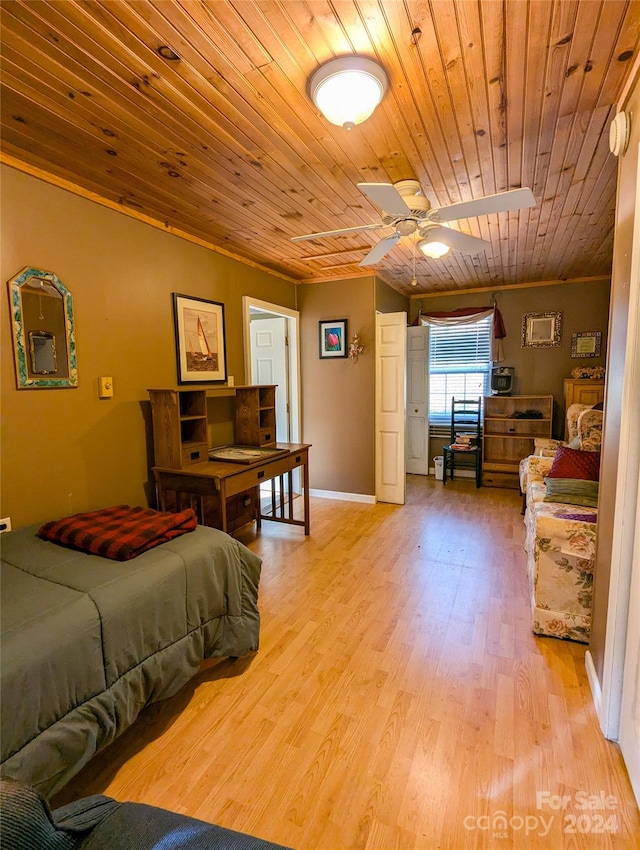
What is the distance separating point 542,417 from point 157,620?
4.87 meters

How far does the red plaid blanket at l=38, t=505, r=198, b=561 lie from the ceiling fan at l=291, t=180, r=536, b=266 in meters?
1.77

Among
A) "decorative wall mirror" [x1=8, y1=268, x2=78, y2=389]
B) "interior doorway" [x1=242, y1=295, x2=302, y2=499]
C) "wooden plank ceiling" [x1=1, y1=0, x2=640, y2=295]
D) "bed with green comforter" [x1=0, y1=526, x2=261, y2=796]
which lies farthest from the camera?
"interior doorway" [x1=242, y1=295, x2=302, y2=499]

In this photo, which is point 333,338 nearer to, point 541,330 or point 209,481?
point 209,481

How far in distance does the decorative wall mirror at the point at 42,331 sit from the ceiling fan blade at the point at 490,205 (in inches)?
80.6

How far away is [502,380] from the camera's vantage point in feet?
16.7

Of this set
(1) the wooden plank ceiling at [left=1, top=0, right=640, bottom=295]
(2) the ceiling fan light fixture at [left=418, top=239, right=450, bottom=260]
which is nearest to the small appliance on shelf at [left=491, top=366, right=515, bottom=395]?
(1) the wooden plank ceiling at [left=1, top=0, right=640, bottom=295]

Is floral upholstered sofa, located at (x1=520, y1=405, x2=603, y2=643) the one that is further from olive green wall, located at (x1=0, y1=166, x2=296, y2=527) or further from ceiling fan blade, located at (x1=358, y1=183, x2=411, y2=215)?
olive green wall, located at (x1=0, y1=166, x2=296, y2=527)

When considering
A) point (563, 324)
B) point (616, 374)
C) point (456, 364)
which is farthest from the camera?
point (456, 364)

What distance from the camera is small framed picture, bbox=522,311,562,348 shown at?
4.94 metres

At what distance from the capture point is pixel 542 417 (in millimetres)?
4949

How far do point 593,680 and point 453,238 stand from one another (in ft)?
7.65

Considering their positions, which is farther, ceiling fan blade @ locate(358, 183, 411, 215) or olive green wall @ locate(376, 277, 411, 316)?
olive green wall @ locate(376, 277, 411, 316)

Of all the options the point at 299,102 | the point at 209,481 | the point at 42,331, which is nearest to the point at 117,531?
the point at 209,481

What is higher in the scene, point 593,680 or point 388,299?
point 388,299
